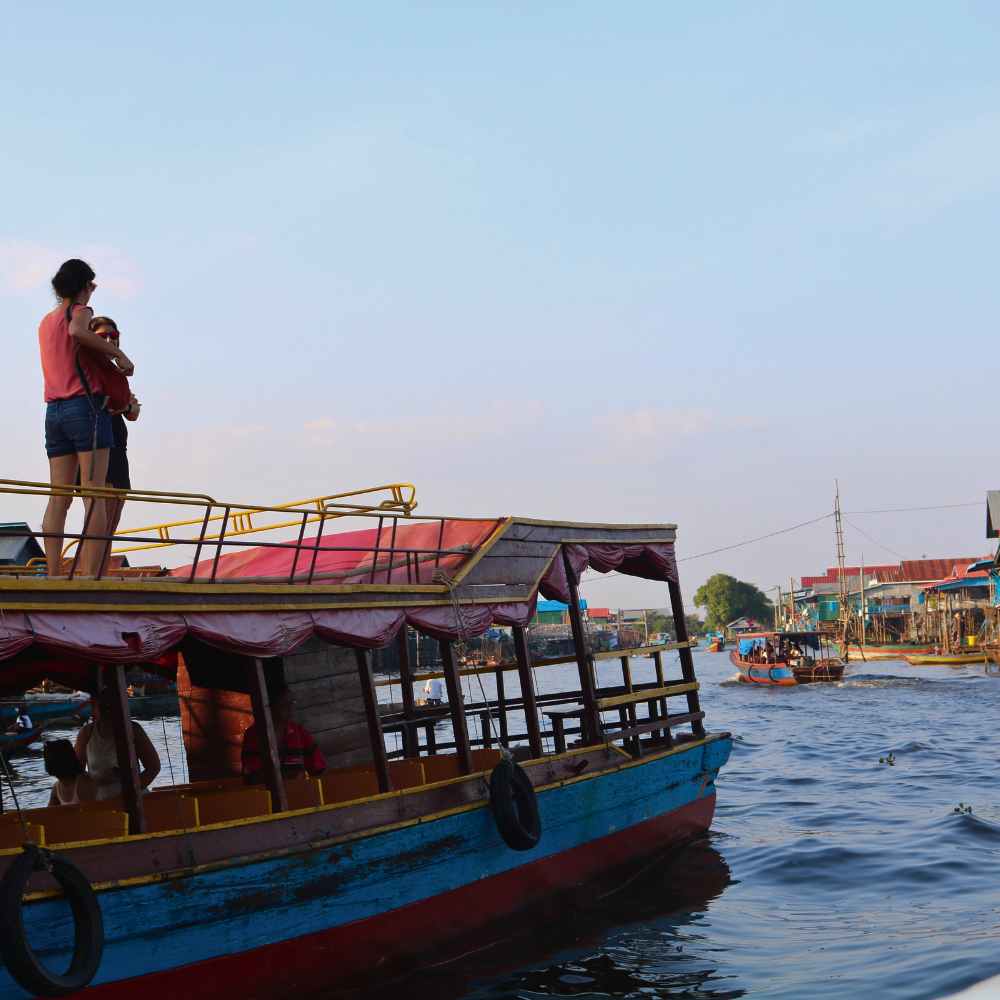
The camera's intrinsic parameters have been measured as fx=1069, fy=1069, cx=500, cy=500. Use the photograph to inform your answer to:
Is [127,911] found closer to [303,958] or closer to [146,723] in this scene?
[303,958]

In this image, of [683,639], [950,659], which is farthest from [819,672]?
[683,639]

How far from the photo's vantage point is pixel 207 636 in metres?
7.50

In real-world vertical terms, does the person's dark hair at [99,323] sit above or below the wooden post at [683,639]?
above

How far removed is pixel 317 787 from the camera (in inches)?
349

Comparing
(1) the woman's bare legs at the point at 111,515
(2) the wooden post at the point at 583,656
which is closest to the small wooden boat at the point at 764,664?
(2) the wooden post at the point at 583,656

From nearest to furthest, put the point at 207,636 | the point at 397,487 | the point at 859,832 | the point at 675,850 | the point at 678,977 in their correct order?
the point at 207,636 < the point at 678,977 < the point at 397,487 < the point at 675,850 < the point at 859,832

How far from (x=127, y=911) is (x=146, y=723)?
39.1m

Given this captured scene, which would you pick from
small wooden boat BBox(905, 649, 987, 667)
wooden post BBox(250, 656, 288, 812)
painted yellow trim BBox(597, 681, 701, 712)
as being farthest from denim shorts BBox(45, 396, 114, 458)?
small wooden boat BBox(905, 649, 987, 667)

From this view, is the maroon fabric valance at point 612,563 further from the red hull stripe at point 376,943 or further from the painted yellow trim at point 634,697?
the red hull stripe at point 376,943

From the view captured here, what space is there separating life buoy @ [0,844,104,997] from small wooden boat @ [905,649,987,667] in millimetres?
56487

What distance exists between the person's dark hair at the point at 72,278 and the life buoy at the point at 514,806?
17.0ft

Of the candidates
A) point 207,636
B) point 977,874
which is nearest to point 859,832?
point 977,874

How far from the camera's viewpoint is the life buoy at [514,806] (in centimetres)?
923

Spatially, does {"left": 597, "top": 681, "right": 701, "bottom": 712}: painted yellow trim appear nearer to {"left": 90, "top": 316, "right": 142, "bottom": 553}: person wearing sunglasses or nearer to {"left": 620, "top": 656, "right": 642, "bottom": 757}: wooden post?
{"left": 620, "top": 656, "right": 642, "bottom": 757}: wooden post
